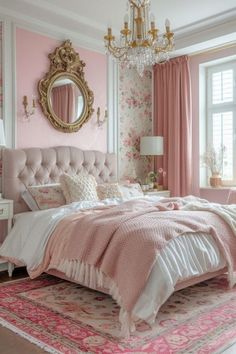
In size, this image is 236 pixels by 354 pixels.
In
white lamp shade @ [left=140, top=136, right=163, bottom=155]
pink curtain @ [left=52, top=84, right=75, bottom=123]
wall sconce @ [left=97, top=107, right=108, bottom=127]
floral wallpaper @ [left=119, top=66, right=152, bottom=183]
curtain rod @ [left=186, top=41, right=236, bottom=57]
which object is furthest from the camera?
floral wallpaper @ [left=119, top=66, right=152, bottom=183]

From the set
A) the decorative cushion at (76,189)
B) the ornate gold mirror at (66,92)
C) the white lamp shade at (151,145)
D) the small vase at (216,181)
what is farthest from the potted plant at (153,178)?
the decorative cushion at (76,189)

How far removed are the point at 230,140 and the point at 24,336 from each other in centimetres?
414

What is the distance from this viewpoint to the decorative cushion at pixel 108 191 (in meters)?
4.57

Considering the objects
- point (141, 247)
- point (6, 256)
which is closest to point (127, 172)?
point (6, 256)

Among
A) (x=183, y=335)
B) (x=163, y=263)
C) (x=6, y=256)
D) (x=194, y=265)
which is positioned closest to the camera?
(x=183, y=335)

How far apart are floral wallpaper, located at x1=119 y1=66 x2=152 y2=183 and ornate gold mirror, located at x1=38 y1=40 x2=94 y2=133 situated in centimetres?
74

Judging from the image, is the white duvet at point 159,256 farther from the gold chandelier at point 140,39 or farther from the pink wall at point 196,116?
the pink wall at point 196,116

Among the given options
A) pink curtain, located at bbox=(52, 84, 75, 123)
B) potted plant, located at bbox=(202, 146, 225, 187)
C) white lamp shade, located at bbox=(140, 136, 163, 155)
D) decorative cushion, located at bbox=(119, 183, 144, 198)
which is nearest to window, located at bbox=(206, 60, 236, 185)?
potted plant, located at bbox=(202, 146, 225, 187)

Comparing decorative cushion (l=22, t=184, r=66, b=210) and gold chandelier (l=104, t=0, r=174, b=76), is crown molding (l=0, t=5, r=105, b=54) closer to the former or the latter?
gold chandelier (l=104, t=0, r=174, b=76)

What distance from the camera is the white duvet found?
254 centimetres

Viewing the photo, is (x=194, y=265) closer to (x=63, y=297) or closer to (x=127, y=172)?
(x=63, y=297)

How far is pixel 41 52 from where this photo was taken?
4770mm

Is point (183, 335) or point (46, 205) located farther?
point (46, 205)

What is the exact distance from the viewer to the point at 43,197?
4.19 m
